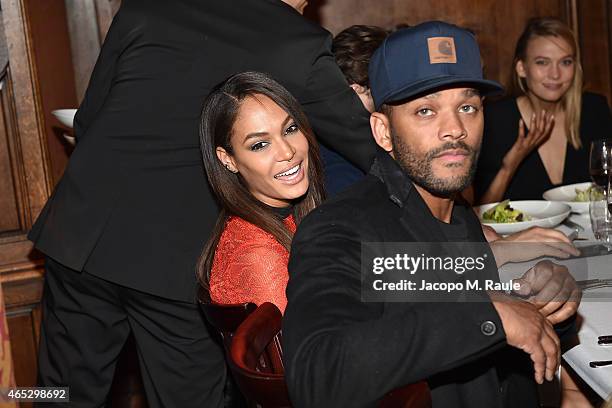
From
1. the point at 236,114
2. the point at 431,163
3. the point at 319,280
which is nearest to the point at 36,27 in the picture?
the point at 236,114

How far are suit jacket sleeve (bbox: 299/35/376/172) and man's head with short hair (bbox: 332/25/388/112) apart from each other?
0.27 meters

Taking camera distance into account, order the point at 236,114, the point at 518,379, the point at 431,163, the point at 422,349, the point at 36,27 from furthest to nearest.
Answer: the point at 36,27, the point at 236,114, the point at 518,379, the point at 431,163, the point at 422,349

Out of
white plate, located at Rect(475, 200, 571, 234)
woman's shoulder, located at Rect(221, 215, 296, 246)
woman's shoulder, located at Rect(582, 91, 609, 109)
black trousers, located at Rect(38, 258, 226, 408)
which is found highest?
woman's shoulder, located at Rect(221, 215, 296, 246)

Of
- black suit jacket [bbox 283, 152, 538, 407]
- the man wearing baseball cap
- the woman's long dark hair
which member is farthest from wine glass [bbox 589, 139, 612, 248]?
black suit jacket [bbox 283, 152, 538, 407]

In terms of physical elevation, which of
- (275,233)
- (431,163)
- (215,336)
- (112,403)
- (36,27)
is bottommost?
(112,403)

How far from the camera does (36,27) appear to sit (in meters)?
2.85

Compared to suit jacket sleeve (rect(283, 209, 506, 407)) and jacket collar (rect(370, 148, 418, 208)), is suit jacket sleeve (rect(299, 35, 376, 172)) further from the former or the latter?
suit jacket sleeve (rect(283, 209, 506, 407))

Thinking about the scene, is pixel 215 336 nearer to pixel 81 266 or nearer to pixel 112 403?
pixel 81 266

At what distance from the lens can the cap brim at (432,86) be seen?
1370 millimetres

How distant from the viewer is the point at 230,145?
5.94 ft

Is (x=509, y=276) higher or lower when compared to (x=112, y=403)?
higher

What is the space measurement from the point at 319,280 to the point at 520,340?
28 cm

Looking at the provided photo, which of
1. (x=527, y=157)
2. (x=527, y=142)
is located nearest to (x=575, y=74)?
(x=527, y=157)

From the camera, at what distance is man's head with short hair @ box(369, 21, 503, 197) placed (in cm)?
139
